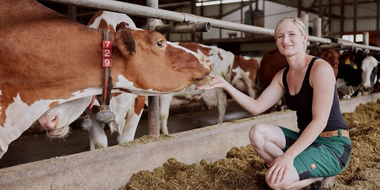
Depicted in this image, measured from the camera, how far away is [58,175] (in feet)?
6.30

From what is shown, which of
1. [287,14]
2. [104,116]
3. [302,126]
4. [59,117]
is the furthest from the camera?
[287,14]

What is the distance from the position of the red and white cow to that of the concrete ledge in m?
2.82

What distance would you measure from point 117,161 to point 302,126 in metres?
1.22

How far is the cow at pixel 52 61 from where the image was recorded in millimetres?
1778

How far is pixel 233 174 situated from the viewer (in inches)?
Result: 92.4

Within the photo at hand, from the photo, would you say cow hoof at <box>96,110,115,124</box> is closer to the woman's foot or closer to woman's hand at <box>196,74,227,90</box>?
woman's hand at <box>196,74,227,90</box>

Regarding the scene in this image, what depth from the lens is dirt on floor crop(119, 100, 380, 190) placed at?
2189 mm

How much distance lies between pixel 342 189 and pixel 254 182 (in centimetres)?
53

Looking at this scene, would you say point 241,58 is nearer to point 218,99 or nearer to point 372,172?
point 218,99

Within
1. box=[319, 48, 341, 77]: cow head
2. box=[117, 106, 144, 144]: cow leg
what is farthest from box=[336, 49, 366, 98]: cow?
box=[117, 106, 144, 144]: cow leg

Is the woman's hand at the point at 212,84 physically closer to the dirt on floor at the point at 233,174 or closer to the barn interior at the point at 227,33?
the dirt on floor at the point at 233,174

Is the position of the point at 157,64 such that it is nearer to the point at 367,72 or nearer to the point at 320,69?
the point at 320,69

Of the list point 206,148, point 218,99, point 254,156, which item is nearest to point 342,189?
point 254,156

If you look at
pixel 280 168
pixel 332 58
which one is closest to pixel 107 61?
pixel 280 168
